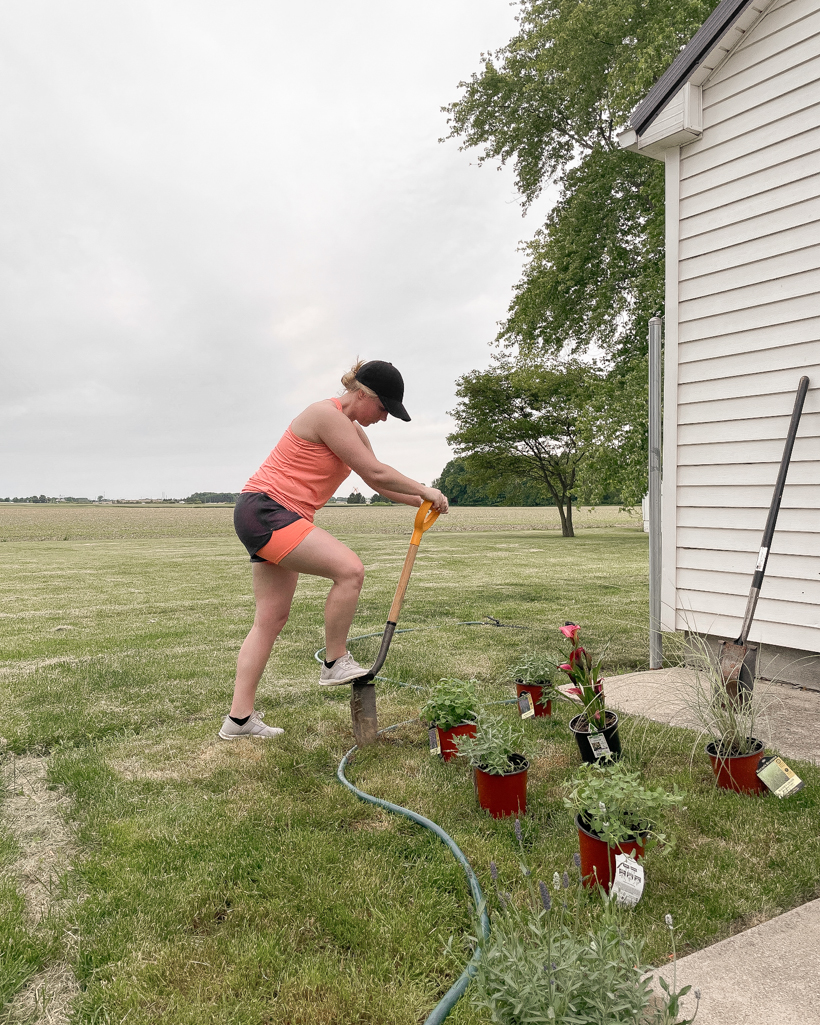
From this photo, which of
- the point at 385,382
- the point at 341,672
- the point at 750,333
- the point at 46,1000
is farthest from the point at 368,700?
the point at 750,333

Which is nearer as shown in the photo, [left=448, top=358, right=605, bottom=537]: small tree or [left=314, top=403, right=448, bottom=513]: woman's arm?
[left=314, top=403, right=448, bottom=513]: woman's arm

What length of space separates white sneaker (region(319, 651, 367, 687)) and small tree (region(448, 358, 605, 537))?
22.6 metres

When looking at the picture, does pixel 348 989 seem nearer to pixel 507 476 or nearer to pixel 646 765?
pixel 646 765

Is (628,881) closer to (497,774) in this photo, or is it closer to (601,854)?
(601,854)

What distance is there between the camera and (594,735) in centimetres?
253

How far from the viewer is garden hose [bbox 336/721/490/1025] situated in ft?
4.59

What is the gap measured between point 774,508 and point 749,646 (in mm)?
857

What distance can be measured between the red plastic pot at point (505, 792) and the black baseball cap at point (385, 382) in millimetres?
1651

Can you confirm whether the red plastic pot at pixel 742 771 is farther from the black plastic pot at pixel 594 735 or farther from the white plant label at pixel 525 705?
the white plant label at pixel 525 705

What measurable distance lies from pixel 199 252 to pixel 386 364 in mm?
11759

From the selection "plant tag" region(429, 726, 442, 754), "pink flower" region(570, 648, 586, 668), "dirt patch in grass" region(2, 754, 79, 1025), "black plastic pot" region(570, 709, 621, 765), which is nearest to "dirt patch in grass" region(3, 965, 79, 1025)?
"dirt patch in grass" region(2, 754, 79, 1025)

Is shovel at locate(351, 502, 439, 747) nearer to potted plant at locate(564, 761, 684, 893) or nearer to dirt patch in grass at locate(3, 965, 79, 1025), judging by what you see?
potted plant at locate(564, 761, 684, 893)

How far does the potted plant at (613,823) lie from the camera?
1.82 meters

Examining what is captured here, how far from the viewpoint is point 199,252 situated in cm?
1301
